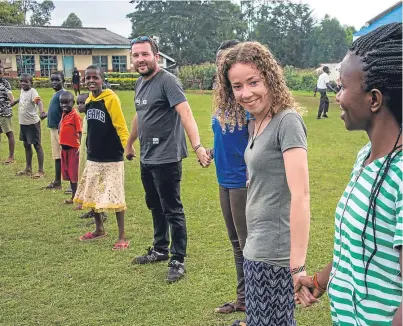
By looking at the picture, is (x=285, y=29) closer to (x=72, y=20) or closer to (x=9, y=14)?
(x=72, y=20)

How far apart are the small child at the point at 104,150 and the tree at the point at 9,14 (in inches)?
1439

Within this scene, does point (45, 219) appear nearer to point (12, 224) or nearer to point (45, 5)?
point (12, 224)

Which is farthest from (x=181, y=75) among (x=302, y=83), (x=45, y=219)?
(x=45, y=219)

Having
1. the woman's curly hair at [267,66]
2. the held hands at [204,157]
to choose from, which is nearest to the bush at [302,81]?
the held hands at [204,157]

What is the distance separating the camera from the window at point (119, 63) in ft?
135

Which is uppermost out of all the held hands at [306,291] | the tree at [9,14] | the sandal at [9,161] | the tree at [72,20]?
the tree at [72,20]

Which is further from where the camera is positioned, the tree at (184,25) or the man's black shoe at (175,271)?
the tree at (184,25)

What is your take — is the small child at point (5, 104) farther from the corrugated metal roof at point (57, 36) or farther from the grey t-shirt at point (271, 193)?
the corrugated metal roof at point (57, 36)

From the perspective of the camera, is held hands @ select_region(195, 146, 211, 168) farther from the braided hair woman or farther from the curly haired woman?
the braided hair woman

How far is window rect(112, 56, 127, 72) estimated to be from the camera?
41062 millimetres

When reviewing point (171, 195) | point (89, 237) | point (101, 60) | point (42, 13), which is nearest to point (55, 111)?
point (89, 237)

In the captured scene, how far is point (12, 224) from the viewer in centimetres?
640

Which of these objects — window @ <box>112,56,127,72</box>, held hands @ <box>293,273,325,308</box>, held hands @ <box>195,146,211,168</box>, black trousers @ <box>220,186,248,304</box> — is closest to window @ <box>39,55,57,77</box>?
window @ <box>112,56,127,72</box>

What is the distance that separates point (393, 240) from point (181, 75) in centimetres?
3673
